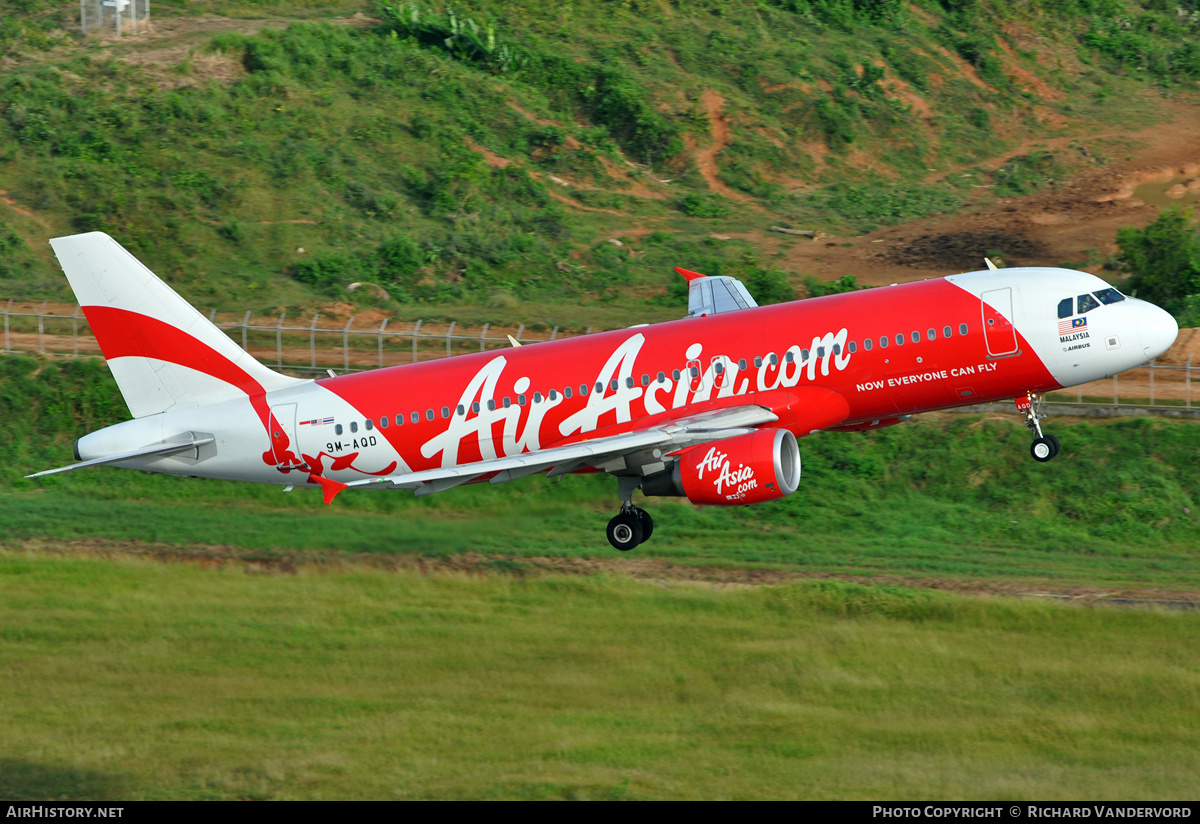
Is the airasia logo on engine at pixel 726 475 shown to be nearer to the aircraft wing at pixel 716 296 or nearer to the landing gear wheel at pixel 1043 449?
the landing gear wheel at pixel 1043 449

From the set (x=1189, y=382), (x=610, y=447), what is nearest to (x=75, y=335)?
(x=610, y=447)

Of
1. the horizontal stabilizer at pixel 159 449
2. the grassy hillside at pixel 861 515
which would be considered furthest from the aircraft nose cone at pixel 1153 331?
the horizontal stabilizer at pixel 159 449

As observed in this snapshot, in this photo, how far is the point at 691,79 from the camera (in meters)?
91.3

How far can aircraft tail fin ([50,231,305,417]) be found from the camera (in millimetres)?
41125

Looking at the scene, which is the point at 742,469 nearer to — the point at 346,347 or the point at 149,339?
the point at 149,339

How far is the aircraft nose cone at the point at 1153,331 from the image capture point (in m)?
37.8

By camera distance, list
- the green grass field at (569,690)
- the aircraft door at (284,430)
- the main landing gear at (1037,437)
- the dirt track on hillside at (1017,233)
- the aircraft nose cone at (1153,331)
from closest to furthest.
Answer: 1. the green grass field at (569,690)
2. the aircraft nose cone at (1153,331)
3. the main landing gear at (1037,437)
4. the aircraft door at (284,430)
5. the dirt track on hillside at (1017,233)

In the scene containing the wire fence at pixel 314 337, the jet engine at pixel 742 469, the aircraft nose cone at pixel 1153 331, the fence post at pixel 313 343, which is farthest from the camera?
the wire fence at pixel 314 337

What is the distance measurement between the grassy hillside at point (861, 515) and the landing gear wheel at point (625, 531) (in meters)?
2.29

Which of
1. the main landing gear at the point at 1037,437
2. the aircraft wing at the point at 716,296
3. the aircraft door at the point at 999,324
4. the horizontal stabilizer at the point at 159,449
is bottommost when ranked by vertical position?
the horizontal stabilizer at the point at 159,449

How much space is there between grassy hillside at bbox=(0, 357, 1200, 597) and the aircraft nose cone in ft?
32.5

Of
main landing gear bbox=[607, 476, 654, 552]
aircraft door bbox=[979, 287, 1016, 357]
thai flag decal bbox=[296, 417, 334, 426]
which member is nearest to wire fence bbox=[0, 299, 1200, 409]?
thai flag decal bbox=[296, 417, 334, 426]

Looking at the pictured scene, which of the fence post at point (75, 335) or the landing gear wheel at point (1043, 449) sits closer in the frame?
the landing gear wheel at point (1043, 449)

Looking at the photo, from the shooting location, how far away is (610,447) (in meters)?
37.4
